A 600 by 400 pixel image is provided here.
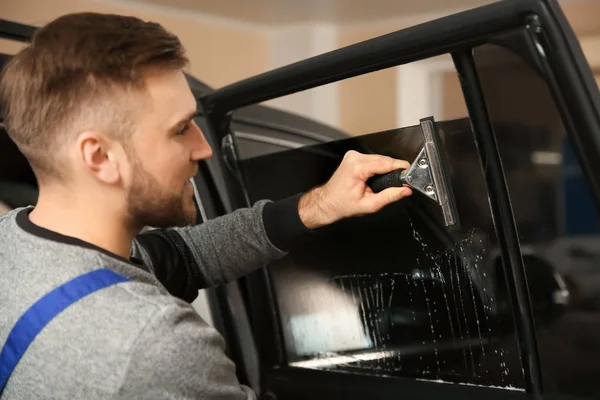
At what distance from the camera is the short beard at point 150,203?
3.26 ft

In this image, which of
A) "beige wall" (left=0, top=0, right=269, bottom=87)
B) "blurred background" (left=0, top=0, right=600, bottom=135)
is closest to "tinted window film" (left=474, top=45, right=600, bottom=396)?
"blurred background" (left=0, top=0, right=600, bottom=135)

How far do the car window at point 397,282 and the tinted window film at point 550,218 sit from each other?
53mm

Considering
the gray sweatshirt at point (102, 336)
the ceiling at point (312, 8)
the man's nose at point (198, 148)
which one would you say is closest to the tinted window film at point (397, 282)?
the man's nose at point (198, 148)

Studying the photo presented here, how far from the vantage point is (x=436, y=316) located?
112 cm

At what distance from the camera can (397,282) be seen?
1.17 m

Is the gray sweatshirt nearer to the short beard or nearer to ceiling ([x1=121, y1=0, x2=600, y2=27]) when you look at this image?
the short beard

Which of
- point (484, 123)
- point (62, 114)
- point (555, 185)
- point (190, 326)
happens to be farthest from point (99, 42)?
point (555, 185)

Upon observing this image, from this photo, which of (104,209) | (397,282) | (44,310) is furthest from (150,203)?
(397,282)

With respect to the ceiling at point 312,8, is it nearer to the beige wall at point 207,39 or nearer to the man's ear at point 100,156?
the beige wall at point 207,39

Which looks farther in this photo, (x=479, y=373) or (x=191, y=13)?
(x=191, y=13)

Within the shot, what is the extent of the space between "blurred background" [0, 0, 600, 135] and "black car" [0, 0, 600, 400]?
225 centimetres

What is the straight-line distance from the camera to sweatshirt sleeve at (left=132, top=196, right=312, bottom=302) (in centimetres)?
129

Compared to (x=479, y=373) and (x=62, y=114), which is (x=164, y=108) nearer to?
(x=62, y=114)

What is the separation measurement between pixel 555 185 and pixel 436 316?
31 cm
